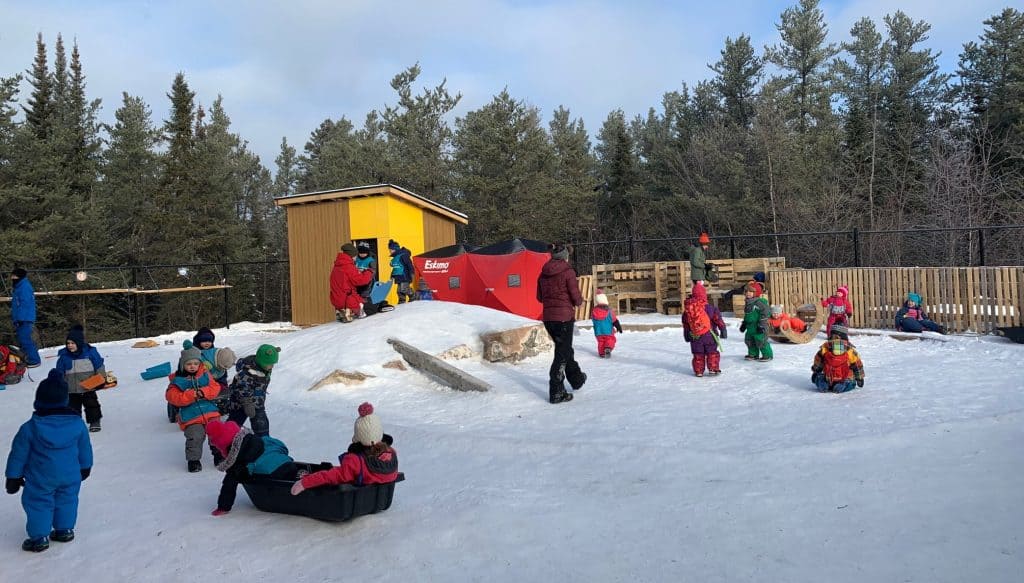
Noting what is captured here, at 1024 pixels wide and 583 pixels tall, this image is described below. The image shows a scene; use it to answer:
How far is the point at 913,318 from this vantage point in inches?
501

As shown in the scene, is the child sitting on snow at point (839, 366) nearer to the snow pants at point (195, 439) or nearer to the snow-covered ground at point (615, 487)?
the snow-covered ground at point (615, 487)

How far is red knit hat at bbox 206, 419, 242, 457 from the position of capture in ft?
17.3

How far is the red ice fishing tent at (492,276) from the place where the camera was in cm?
1549

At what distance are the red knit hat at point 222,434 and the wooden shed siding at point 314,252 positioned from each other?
43.8ft

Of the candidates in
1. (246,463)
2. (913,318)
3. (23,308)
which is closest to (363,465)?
(246,463)

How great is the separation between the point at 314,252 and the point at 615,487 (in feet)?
49.9

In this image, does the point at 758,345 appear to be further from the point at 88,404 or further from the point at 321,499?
the point at 88,404

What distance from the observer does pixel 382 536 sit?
178 inches

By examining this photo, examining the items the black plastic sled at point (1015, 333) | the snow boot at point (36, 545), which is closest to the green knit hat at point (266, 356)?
the snow boot at point (36, 545)

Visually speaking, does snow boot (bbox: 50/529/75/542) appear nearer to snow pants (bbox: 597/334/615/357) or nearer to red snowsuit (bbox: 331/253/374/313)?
snow pants (bbox: 597/334/615/357)

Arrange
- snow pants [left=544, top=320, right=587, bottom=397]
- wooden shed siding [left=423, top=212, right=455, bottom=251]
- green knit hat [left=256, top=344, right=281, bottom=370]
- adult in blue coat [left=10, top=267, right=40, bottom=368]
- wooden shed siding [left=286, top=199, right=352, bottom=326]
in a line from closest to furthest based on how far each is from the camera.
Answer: green knit hat [left=256, top=344, right=281, bottom=370] → snow pants [left=544, top=320, right=587, bottom=397] → adult in blue coat [left=10, top=267, right=40, bottom=368] → wooden shed siding [left=286, top=199, right=352, bottom=326] → wooden shed siding [left=423, top=212, right=455, bottom=251]

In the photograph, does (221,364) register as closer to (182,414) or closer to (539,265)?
(182,414)

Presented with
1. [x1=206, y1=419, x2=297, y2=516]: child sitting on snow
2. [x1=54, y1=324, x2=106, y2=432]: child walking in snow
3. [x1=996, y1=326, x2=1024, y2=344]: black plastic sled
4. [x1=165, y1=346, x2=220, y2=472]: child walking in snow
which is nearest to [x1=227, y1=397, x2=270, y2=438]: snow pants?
[x1=165, y1=346, x2=220, y2=472]: child walking in snow

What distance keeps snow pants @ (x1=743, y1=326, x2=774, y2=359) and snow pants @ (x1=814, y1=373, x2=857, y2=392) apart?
→ 207 cm
